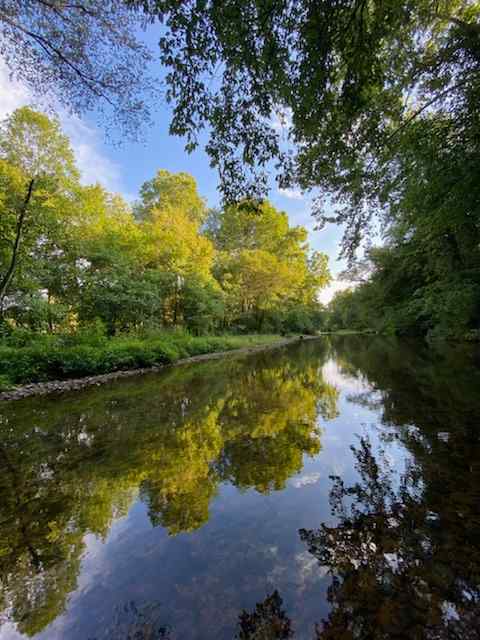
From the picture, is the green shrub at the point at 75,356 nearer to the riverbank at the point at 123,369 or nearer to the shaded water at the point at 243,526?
the riverbank at the point at 123,369

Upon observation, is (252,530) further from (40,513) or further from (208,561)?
(40,513)

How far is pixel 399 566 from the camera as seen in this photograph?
1532 millimetres

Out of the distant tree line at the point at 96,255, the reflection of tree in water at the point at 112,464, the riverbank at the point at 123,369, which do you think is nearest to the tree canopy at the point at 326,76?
the distant tree line at the point at 96,255

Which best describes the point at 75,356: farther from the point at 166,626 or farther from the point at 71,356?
the point at 166,626

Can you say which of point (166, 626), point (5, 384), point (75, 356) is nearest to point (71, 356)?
point (75, 356)

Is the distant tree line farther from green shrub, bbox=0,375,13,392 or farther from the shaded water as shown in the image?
the shaded water

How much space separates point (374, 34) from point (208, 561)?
5.75 meters

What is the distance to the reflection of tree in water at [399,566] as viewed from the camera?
1.23 m

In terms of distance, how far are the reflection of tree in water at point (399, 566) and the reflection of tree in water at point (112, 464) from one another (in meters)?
0.87

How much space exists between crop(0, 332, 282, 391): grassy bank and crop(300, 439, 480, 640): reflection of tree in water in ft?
26.3

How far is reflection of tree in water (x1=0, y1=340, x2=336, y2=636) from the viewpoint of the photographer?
5.90 feet

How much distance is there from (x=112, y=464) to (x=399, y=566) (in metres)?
2.97

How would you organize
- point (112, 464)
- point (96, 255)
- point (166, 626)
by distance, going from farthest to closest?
point (96, 255) < point (112, 464) < point (166, 626)

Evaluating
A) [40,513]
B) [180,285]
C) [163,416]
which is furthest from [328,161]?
[180,285]
